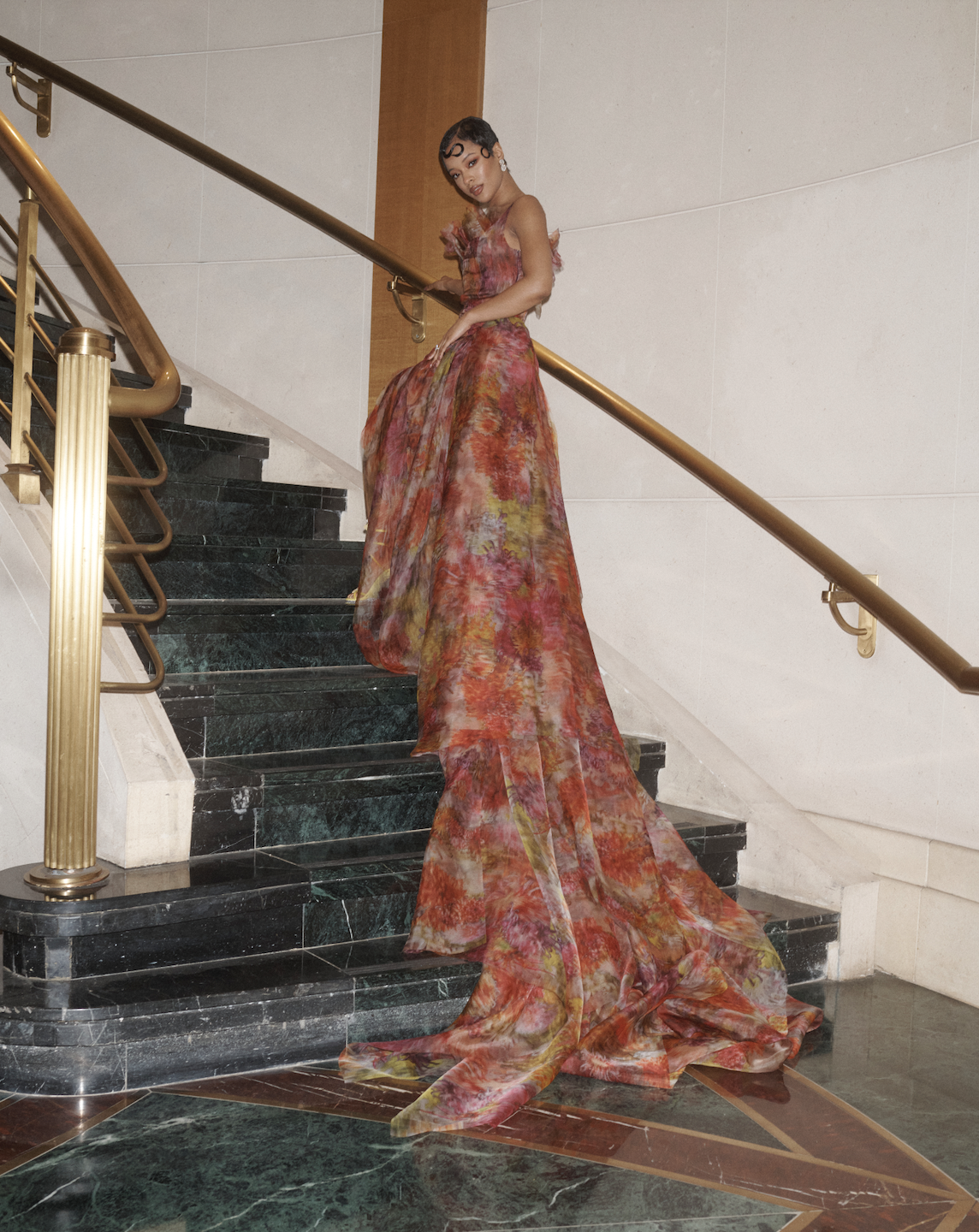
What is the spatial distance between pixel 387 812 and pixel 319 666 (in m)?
0.66

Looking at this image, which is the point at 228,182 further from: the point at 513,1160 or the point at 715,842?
the point at 513,1160

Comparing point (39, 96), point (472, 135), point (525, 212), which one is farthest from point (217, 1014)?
point (39, 96)

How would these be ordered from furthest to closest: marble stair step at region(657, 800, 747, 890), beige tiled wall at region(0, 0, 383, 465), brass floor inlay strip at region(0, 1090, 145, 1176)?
beige tiled wall at region(0, 0, 383, 465) → marble stair step at region(657, 800, 747, 890) → brass floor inlay strip at region(0, 1090, 145, 1176)

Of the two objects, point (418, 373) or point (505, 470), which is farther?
point (418, 373)

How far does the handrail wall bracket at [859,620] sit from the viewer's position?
3.03 m

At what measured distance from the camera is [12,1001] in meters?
2.05

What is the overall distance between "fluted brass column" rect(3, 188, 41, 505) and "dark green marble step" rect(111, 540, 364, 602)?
1.69ft

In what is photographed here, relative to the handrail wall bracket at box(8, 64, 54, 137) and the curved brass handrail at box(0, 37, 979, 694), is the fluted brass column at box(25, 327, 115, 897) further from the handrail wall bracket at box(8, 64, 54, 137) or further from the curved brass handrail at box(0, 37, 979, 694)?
the handrail wall bracket at box(8, 64, 54, 137)

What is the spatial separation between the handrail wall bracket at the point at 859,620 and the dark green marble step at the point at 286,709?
1.15m

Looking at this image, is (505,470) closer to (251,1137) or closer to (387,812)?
(387,812)

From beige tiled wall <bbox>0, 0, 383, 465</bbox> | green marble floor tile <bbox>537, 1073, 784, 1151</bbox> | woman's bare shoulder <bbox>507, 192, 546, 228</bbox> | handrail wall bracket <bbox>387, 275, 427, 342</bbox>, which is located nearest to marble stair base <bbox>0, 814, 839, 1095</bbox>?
green marble floor tile <bbox>537, 1073, 784, 1151</bbox>

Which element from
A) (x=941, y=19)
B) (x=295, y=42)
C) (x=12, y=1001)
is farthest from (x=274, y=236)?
(x=12, y=1001)

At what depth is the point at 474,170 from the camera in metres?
2.84

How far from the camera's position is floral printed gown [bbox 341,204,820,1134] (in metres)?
2.22
